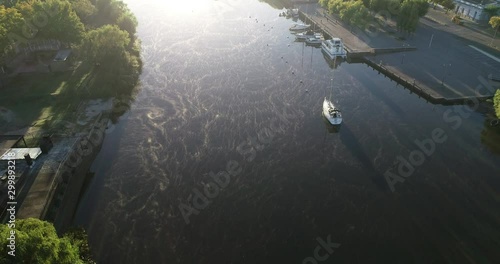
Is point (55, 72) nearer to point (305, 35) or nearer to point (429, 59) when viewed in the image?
point (305, 35)

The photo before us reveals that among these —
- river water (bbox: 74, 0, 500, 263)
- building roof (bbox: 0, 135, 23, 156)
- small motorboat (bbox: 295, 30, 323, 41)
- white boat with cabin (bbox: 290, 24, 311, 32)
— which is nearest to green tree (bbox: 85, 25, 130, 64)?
river water (bbox: 74, 0, 500, 263)

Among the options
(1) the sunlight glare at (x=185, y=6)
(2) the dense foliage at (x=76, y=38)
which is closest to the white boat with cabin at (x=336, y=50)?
(2) the dense foliage at (x=76, y=38)

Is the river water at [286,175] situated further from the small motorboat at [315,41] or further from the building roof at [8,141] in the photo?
the small motorboat at [315,41]

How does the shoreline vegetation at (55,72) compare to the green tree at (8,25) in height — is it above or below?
below

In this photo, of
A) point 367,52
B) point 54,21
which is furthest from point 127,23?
point 367,52

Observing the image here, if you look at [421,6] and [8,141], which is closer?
[8,141]

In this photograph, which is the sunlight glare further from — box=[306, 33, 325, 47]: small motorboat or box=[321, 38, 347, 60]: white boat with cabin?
box=[321, 38, 347, 60]: white boat with cabin

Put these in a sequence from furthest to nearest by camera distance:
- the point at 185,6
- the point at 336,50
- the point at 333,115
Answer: the point at 185,6
the point at 336,50
the point at 333,115
